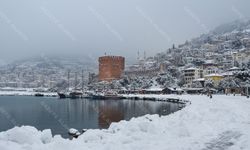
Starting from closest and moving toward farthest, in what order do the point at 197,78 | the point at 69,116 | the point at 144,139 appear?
the point at 144,139, the point at 69,116, the point at 197,78

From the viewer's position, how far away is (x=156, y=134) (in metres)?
15.0

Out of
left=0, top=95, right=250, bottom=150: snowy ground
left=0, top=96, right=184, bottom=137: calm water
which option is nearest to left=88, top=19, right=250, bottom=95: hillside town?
left=0, top=96, right=184, bottom=137: calm water

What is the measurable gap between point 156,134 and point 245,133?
12.5 feet

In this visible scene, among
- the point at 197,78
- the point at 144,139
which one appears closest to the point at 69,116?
the point at 144,139

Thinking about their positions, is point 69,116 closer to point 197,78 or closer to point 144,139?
point 144,139

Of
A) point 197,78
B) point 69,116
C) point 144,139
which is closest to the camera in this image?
point 144,139

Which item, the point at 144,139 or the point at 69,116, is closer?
the point at 144,139

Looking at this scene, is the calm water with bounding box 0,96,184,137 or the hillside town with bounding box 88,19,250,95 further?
the hillside town with bounding box 88,19,250,95

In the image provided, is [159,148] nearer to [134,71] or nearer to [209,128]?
[209,128]

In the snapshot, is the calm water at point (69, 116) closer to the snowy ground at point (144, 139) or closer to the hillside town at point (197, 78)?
the snowy ground at point (144, 139)

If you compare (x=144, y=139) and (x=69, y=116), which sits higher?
(x=144, y=139)

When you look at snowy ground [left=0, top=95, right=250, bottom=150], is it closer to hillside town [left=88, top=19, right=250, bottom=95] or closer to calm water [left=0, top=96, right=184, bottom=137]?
calm water [left=0, top=96, right=184, bottom=137]

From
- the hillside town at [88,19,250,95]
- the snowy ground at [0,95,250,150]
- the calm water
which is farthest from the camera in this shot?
the hillside town at [88,19,250,95]

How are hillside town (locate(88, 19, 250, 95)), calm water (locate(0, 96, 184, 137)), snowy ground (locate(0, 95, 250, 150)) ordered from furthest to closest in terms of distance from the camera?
hillside town (locate(88, 19, 250, 95))
calm water (locate(0, 96, 184, 137))
snowy ground (locate(0, 95, 250, 150))
